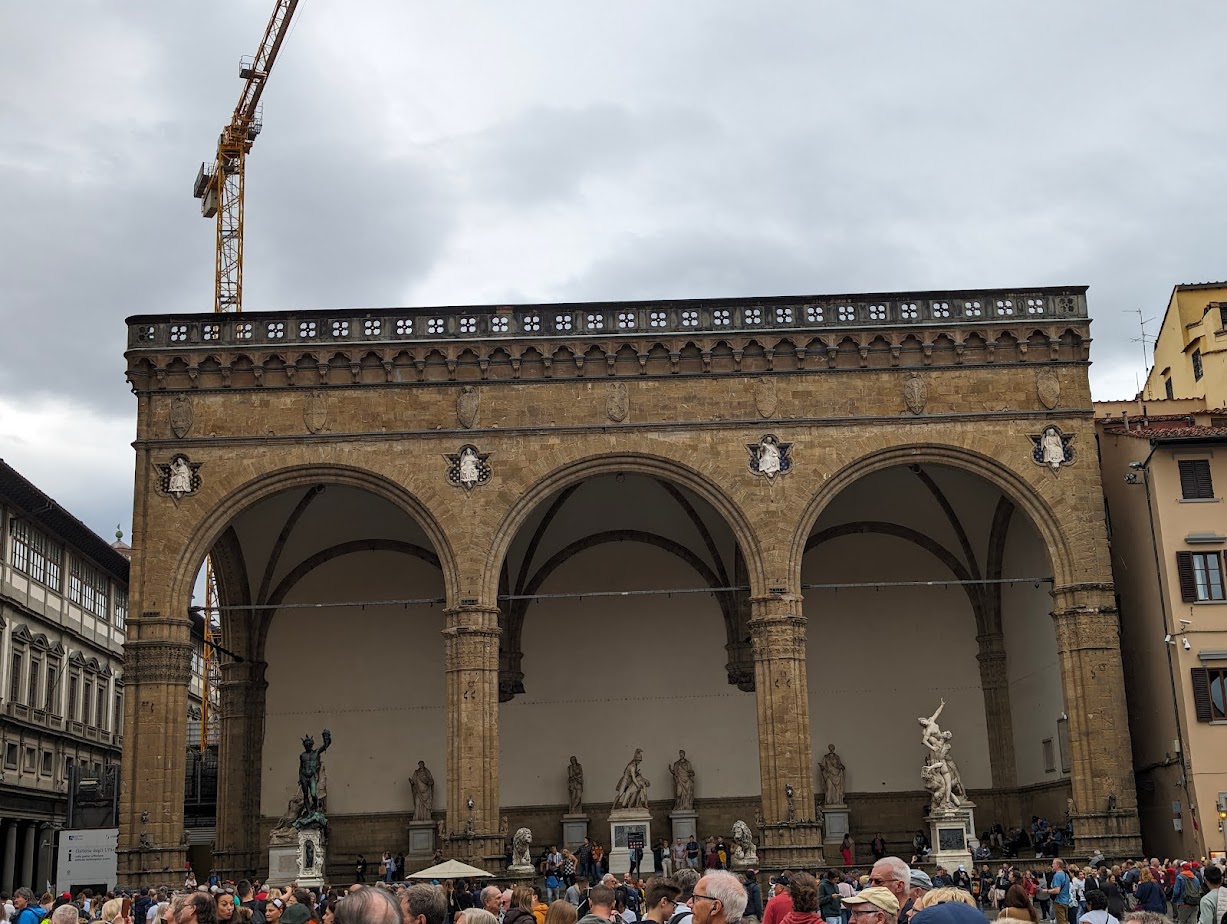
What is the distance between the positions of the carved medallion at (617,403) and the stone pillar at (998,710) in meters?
12.1

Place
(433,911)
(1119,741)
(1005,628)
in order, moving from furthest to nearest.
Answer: (1005,628) → (1119,741) → (433,911)

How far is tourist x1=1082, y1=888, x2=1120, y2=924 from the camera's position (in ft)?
32.6

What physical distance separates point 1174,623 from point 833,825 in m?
10.1

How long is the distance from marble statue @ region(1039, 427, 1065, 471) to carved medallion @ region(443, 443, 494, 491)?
38.4 feet

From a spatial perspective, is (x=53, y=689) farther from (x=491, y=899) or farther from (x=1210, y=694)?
(x=491, y=899)

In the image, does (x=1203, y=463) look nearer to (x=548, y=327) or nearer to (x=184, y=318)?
(x=548, y=327)

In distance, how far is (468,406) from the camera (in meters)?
32.2

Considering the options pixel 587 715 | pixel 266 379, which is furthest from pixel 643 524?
pixel 266 379

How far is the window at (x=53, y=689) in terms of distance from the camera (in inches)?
1864

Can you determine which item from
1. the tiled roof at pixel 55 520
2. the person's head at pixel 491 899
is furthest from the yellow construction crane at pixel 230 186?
the person's head at pixel 491 899

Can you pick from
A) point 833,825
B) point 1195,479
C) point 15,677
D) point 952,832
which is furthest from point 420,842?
point 1195,479

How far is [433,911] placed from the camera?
6.66 m

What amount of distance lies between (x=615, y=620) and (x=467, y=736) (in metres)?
8.80

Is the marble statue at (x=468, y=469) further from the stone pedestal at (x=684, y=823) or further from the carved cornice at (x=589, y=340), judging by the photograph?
the stone pedestal at (x=684, y=823)
